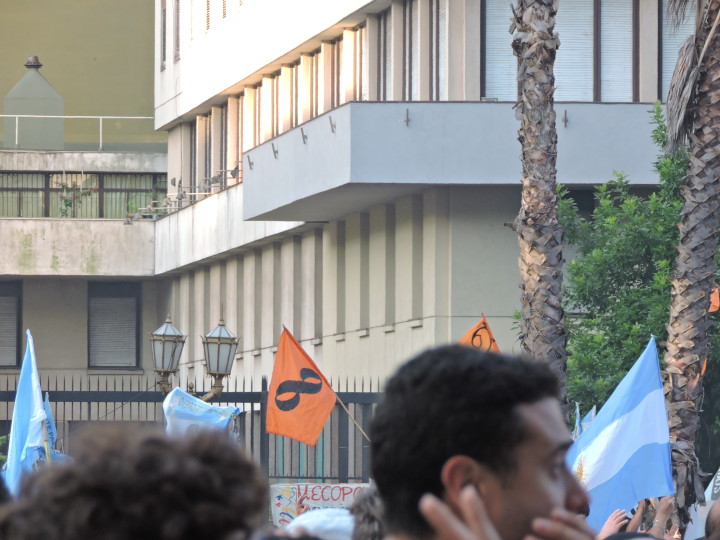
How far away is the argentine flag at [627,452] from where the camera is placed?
465 inches

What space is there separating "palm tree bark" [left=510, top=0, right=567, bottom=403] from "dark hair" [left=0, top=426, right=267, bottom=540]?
45.7 ft

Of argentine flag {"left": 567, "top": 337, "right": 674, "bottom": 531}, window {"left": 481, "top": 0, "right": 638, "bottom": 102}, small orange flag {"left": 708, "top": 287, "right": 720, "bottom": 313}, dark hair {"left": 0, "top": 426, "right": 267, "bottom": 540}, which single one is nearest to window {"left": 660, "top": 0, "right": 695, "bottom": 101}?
window {"left": 481, "top": 0, "right": 638, "bottom": 102}

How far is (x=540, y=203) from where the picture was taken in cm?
1636

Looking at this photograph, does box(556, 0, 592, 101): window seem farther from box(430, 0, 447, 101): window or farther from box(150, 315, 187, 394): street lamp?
box(150, 315, 187, 394): street lamp

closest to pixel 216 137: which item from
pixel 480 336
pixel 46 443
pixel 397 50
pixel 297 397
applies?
pixel 397 50

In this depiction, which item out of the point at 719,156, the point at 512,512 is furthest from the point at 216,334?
the point at 512,512

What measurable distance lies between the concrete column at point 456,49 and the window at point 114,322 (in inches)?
885

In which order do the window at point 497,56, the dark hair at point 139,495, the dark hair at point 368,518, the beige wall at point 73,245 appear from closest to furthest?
the dark hair at point 139,495, the dark hair at point 368,518, the window at point 497,56, the beige wall at point 73,245

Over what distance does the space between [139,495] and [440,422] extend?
0.79 meters

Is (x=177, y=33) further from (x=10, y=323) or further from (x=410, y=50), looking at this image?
(x=410, y=50)

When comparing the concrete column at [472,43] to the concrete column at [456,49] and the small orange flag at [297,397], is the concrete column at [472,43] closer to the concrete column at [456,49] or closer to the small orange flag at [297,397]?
the concrete column at [456,49]

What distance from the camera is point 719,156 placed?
16.9m

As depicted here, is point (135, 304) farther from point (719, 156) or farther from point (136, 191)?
point (719, 156)

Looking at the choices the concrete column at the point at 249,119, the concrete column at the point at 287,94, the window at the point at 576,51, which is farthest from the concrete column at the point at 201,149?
the window at the point at 576,51
